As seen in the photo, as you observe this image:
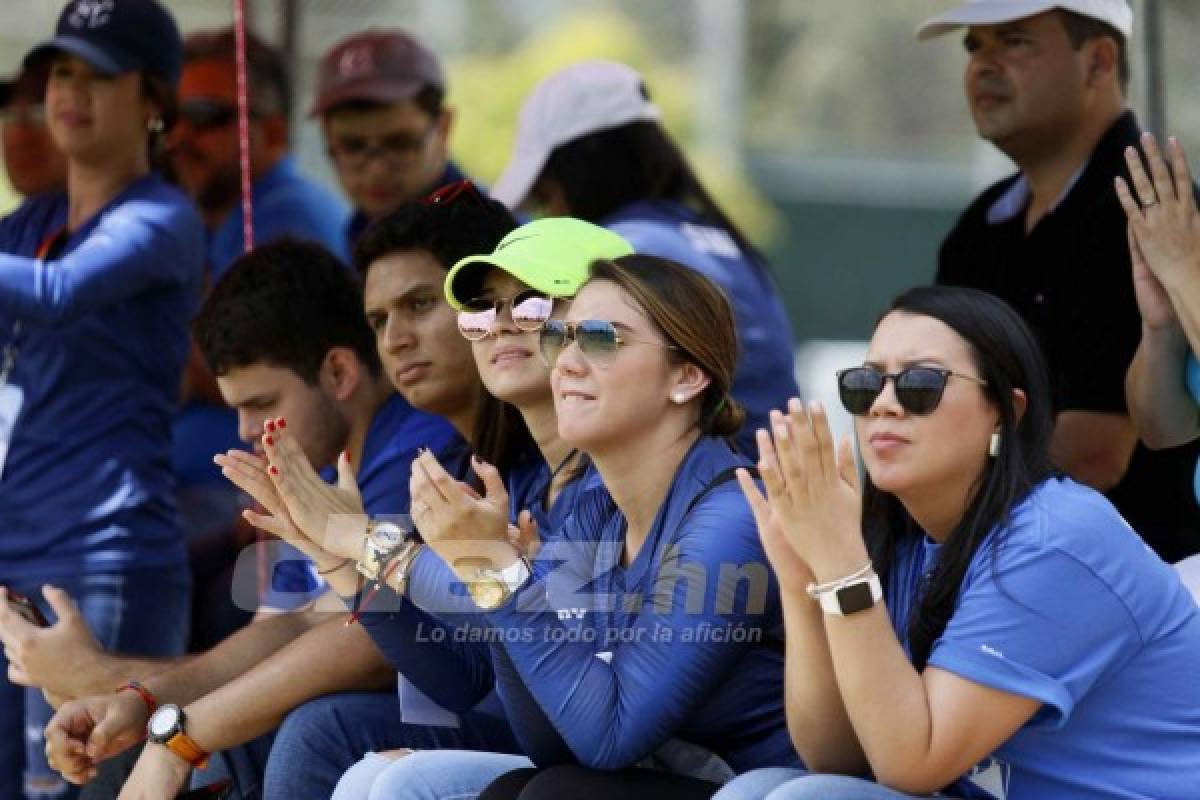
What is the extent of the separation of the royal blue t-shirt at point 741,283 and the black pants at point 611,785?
107 centimetres

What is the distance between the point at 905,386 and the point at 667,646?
452mm

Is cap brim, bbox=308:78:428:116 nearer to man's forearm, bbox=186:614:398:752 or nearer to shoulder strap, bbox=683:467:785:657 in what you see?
man's forearm, bbox=186:614:398:752

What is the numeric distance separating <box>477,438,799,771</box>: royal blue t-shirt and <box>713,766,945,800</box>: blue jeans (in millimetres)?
186

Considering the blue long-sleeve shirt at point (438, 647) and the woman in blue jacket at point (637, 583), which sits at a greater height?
the woman in blue jacket at point (637, 583)

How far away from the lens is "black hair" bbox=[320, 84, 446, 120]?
4883mm


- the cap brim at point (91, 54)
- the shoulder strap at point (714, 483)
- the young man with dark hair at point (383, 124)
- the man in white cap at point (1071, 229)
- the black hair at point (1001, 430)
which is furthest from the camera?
the young man with dark hair at point (383, 124)

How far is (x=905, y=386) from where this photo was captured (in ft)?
8.28

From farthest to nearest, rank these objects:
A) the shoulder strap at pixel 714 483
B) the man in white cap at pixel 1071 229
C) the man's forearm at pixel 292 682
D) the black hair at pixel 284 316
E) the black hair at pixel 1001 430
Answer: the black hair at pixel 284 316 → the man in white cap at pixel 1071 229 → the man's forearm at pixel 292 682 → the shoulder strap at pixel 714 483 → the black hair at pixel 1001 430

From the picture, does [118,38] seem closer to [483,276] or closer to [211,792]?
[483,276]

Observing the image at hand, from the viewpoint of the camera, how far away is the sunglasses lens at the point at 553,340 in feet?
9.33

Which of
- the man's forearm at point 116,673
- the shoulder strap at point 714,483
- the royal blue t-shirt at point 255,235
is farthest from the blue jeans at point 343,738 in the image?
the royal blue t-shirt at point 255,235

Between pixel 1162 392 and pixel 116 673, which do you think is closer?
pixel 1162 392

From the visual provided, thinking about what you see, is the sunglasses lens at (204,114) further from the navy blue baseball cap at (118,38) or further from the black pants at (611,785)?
the black pants at (611,785)

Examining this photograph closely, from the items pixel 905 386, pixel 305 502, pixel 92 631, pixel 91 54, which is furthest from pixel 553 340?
pixel 91 54
